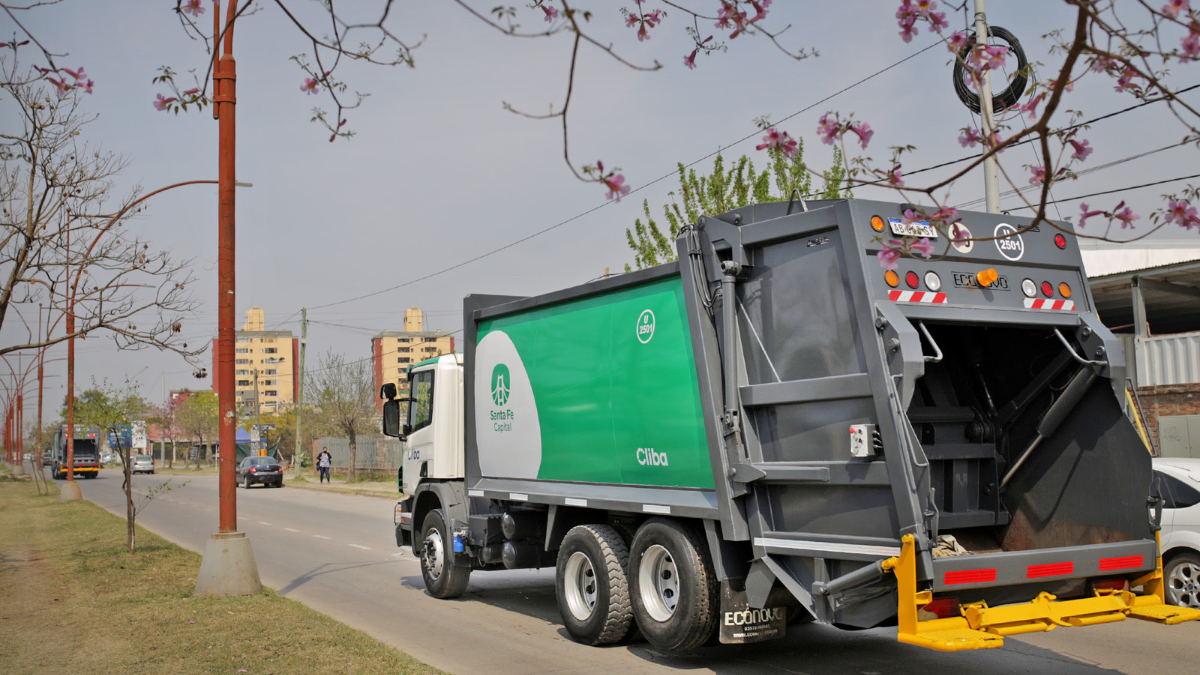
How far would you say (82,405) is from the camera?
22203mm

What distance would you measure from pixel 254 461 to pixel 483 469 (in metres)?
35.0

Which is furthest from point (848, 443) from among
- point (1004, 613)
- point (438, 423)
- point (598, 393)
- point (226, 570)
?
point (226, 570)

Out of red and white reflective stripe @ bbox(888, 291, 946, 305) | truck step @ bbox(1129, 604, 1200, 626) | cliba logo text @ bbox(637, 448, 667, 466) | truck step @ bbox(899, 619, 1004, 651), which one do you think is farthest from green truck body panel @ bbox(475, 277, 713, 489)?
truck step @ bbox(1129, 604, 1200, 626)

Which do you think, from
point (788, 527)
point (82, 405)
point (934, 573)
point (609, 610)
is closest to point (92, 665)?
point (609, 610)

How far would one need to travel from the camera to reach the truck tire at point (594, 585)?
798 centimetres

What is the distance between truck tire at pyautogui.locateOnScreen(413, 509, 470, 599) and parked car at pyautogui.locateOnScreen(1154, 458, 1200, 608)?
6881mm

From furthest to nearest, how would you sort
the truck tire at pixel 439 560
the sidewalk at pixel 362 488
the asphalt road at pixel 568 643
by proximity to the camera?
the sidewalk at pixel 362 488, the truck tire at pixel 439 560, the asphalt road at pixel 568 643

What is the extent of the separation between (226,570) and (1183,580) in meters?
9.28

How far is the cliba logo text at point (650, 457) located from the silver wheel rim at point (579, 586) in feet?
3.51

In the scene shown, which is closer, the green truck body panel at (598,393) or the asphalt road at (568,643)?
the asphalt road at (568,643)

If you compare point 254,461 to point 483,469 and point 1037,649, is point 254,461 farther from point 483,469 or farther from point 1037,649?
point 1037,649

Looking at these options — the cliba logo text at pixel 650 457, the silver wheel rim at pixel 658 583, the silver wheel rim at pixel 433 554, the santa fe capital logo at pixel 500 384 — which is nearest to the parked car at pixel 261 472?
the silver wheel rim at pixel 433 554

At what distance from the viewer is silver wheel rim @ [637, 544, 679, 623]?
757 centimetres

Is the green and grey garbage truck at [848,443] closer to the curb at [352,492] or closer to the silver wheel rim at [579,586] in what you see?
the silver wheel rim at [579,586]
